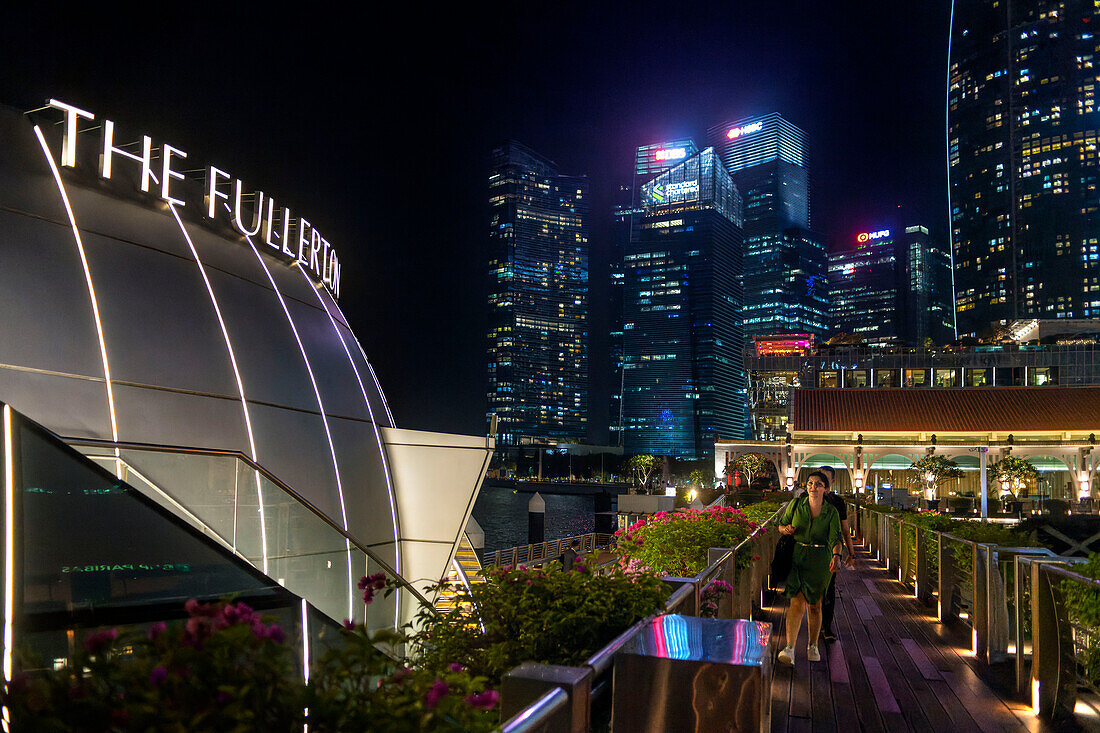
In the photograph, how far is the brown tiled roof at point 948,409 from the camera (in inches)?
1802

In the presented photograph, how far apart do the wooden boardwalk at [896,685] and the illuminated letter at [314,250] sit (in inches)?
455

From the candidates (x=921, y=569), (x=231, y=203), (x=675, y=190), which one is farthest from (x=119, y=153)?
(x=675, y=190)

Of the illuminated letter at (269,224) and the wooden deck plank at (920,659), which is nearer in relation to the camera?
the wooden deck plank at (920,659)

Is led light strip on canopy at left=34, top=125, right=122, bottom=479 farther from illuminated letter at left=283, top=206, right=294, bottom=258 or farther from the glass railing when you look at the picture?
illuminated letter at left=283, top=206, right=294, bottom=258

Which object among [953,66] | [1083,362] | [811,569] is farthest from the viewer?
[953,66]

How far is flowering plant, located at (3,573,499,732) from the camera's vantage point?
4.87ft

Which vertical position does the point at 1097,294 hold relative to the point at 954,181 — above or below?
below

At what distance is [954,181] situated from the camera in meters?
132

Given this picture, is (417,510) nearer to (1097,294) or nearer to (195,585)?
(195,585)

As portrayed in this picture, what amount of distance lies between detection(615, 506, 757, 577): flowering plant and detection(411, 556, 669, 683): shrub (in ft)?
14.2

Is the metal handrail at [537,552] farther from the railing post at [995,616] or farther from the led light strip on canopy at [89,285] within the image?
the railing post at [995,616]

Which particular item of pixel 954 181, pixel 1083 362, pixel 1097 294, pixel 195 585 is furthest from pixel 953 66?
pixel 195 585

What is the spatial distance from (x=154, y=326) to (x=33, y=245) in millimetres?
1646

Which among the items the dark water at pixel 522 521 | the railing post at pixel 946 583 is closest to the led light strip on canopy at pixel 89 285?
the railing post at pixel 946 583
